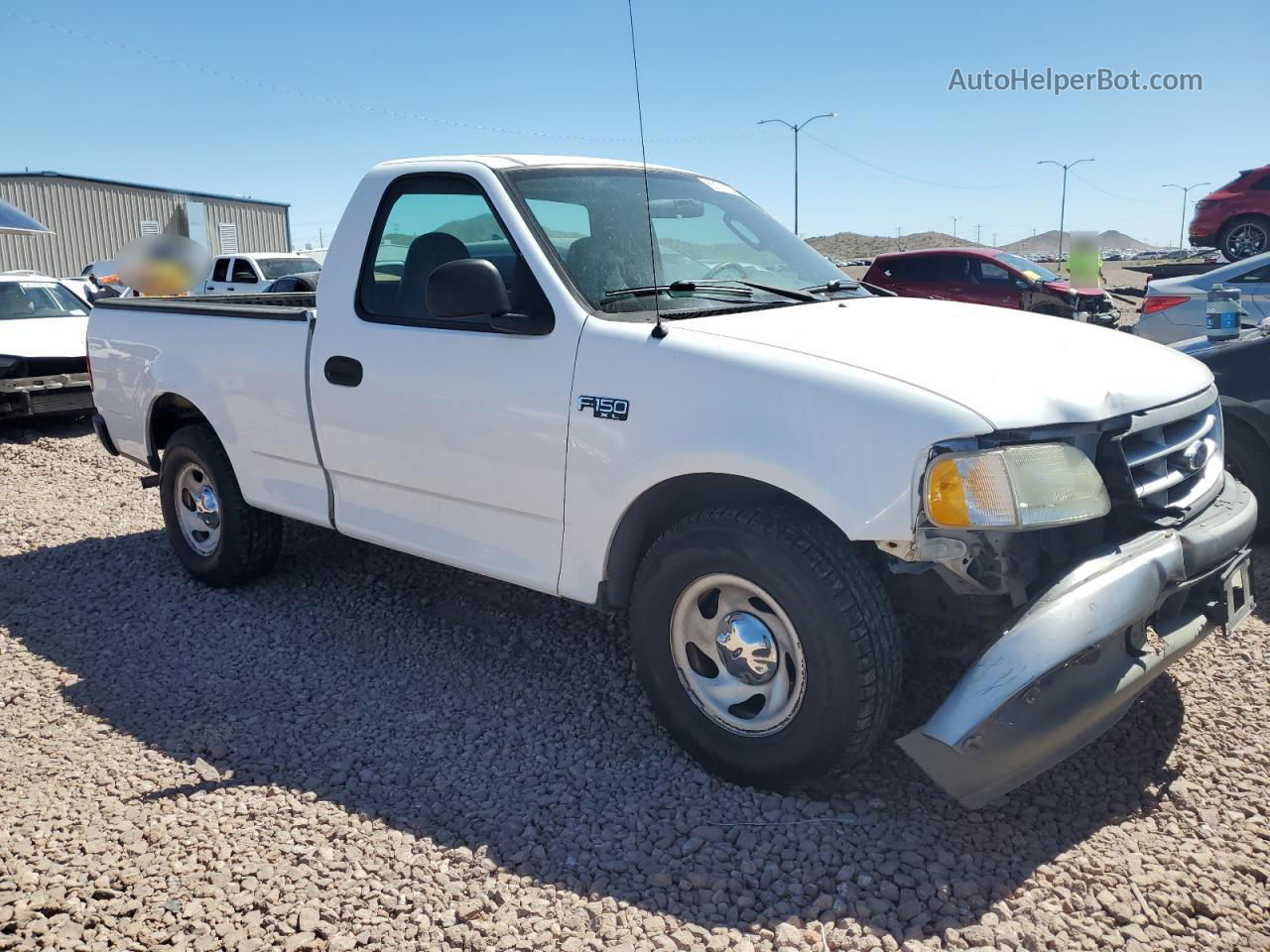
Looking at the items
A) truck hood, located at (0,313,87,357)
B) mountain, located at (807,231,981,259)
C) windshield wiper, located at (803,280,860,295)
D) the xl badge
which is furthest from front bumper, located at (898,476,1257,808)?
mountain, located at (807,231,981,259)

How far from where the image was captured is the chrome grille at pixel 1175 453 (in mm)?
3127

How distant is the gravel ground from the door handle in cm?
123

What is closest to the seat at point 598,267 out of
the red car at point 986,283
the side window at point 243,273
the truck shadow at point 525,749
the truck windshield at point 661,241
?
the truck windshield at point 661,241

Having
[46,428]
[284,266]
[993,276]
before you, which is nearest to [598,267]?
[46,428]

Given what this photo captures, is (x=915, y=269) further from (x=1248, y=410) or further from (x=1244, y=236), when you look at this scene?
(x=1248, y=410)

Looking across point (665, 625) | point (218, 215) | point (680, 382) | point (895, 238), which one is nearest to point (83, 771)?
point (665, 625)

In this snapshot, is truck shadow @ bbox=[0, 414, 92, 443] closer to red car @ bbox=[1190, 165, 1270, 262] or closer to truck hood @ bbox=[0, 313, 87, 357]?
truck hood @ bbox=[0, 313, 87, 357]

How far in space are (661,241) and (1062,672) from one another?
2.16 meters

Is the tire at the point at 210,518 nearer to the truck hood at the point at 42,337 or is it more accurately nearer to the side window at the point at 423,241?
the side window at the point at 423,241

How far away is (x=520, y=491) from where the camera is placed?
3707 mm

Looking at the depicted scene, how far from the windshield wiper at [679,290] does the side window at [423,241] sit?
0.37 m

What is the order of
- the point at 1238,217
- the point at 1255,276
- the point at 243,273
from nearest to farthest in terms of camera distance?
the point at 1255,276
the point at 1238,217
the point at 243,273

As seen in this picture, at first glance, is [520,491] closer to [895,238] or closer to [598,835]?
[598,835]

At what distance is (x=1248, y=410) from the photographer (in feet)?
16.9
